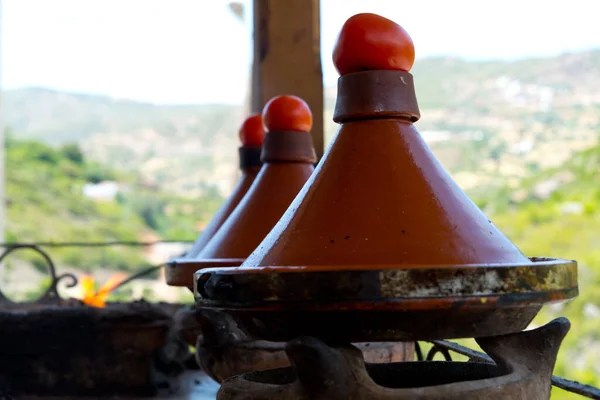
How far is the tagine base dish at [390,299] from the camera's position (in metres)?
0.87

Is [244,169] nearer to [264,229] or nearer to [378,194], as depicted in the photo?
[264,229]

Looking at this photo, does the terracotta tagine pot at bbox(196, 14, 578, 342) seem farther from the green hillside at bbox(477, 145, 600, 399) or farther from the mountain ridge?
the green hillside at bbox(477, 145, 600, 399)

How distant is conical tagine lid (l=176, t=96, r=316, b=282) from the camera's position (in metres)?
1.55

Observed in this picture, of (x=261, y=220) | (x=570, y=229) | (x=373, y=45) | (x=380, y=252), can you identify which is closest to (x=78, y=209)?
(x=570, y=229)

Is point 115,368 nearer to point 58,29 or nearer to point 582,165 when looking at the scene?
point 582,165

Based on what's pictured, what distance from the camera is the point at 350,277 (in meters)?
0.87

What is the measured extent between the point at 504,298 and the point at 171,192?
58.4 ft

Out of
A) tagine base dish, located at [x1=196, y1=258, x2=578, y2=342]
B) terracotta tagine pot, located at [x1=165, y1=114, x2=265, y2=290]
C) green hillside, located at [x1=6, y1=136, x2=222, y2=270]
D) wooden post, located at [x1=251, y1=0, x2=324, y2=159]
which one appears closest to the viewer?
tagine base dish, located at [x1=196, y1=258, x2=578, y2=342]

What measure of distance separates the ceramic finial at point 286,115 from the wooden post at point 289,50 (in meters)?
0.94

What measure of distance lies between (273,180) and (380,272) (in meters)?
0.74

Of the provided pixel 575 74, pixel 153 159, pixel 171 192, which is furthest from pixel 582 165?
pixel 153 159

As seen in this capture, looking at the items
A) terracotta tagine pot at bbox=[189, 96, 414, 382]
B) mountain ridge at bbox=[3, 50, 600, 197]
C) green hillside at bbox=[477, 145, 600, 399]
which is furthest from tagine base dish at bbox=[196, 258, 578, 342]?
green hillside at bbox=[477, 145, 600, 399]

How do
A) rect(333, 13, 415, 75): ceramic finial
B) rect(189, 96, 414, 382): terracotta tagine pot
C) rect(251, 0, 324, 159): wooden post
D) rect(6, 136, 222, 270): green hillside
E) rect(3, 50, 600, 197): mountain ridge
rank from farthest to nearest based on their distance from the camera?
1. rect(6, 136, 222, 270): green hillside
2. rect(3, 50, 600, 197): mountain ridge
3. rect(251, 0, 324, 159): wooden post
4. rect(189, 96, 414, 382): terracotta tagine pot
5. rect(333, 13, 415, 75): ceramic finial

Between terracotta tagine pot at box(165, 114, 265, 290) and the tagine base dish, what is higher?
terracotta tagine pot at box(165, 114, 265, 290)
